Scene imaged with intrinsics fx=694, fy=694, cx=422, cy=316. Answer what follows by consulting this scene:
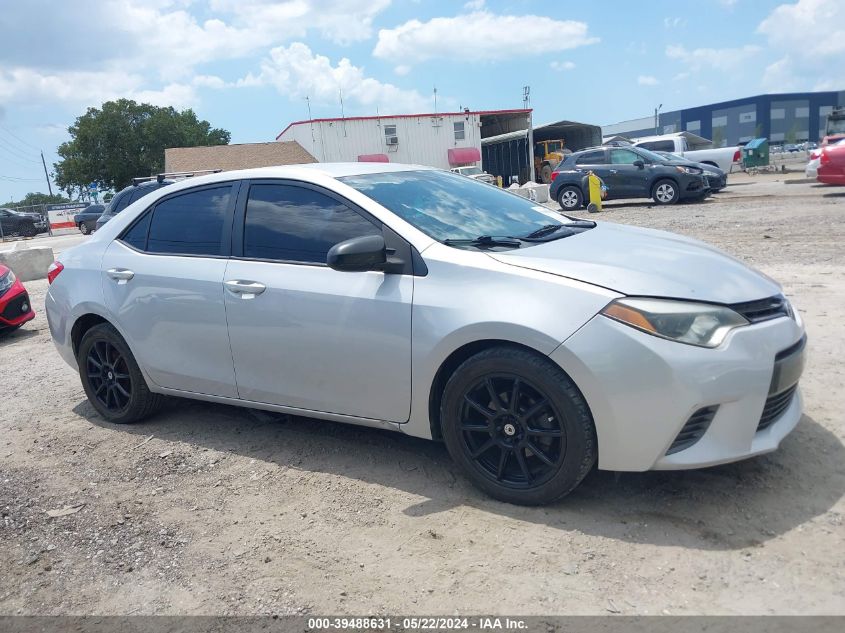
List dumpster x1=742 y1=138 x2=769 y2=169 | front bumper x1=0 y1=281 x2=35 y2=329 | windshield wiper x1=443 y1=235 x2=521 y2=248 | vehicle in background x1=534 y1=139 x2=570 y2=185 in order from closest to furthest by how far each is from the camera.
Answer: windshield wiper x1=443 y1=235 x2=521 y2=248, front bumper x1=0 y1=281 x2=35 y2=329, dumpster x1=742 y1=138 x2=769 y2=169, vehicle in background x1=534 y1=139 x2=570 y2=185

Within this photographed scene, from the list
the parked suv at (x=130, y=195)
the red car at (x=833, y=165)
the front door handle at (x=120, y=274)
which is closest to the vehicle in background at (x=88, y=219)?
the parked suv at (x=130, y=195)

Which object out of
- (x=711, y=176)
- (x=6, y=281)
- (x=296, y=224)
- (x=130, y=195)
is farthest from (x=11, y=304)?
(x=711, y=176)

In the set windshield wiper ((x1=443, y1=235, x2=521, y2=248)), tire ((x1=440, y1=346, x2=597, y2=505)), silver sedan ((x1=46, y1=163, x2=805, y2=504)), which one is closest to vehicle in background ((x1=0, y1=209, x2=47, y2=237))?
silver sedan ((x1=46, y1=163, x2=805, y2=504))

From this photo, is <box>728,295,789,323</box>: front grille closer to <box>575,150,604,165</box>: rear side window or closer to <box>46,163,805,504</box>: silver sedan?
<box>46,163,805,504</box>: silver sedan

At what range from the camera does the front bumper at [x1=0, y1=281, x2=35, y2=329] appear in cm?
852

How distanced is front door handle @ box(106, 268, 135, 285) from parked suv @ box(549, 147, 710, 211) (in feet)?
51.7

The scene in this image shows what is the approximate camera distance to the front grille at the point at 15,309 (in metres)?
8.53

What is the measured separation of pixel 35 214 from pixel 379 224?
1531 inches

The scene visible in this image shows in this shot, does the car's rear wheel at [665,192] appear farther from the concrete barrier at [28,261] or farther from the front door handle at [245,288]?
the front door handle at [245,288]

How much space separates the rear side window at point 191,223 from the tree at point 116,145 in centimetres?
5530

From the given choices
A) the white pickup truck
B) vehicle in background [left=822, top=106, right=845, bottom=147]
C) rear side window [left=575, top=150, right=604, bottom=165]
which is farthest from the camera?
vehicle in background [left=822, top=106, right=845, bottom=147]

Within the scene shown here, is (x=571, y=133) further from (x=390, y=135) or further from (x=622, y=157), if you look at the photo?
(x=622, y=157)

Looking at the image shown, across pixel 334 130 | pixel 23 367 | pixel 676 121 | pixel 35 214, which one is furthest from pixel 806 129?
pixel 23 367

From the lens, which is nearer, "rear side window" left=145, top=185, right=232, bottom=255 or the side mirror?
the side mirror
